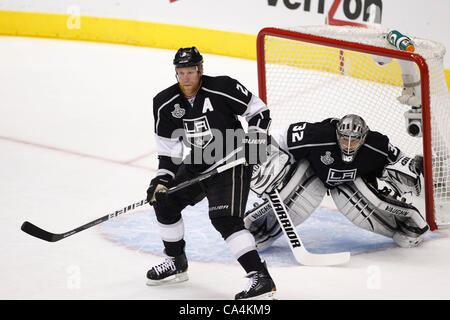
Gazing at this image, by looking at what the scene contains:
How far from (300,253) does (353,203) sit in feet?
1.28

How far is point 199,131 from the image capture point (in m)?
3.66

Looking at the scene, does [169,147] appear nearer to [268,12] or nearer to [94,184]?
[94,184]

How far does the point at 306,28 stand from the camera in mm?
4930

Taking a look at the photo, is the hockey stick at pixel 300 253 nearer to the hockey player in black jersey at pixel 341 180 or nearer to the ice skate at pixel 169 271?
the hockey player in black jersey at pixel 341 180

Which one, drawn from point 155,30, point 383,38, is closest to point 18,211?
point 383,38

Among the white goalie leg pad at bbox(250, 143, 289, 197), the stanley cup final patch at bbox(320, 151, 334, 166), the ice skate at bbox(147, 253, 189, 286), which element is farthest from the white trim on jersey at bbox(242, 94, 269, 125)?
the ice skate at bbox(147, 253, 189, 286)

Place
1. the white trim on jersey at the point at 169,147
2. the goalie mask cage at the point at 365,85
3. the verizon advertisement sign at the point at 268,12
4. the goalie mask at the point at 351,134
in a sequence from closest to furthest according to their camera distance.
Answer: the white trim on jersey at the point at 169,147
the goalie mask at the point at 351,134
the goalie mask cage at the point at 365,85
the verizon advertisement sign at the point at 268,12

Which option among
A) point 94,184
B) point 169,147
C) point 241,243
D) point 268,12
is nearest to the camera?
point 241,243

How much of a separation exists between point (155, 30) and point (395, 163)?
15.5 ft

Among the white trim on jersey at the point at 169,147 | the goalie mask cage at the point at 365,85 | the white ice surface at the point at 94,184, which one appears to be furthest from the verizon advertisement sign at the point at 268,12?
the white trim on jersey at the point at 169,147

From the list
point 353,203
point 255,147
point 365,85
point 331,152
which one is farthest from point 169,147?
point 365,85

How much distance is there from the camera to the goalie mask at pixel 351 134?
4.00m

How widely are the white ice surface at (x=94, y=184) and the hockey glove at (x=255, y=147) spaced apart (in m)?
0.58

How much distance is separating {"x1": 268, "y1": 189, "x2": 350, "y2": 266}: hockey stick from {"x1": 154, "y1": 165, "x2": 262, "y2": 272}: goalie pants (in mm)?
492
